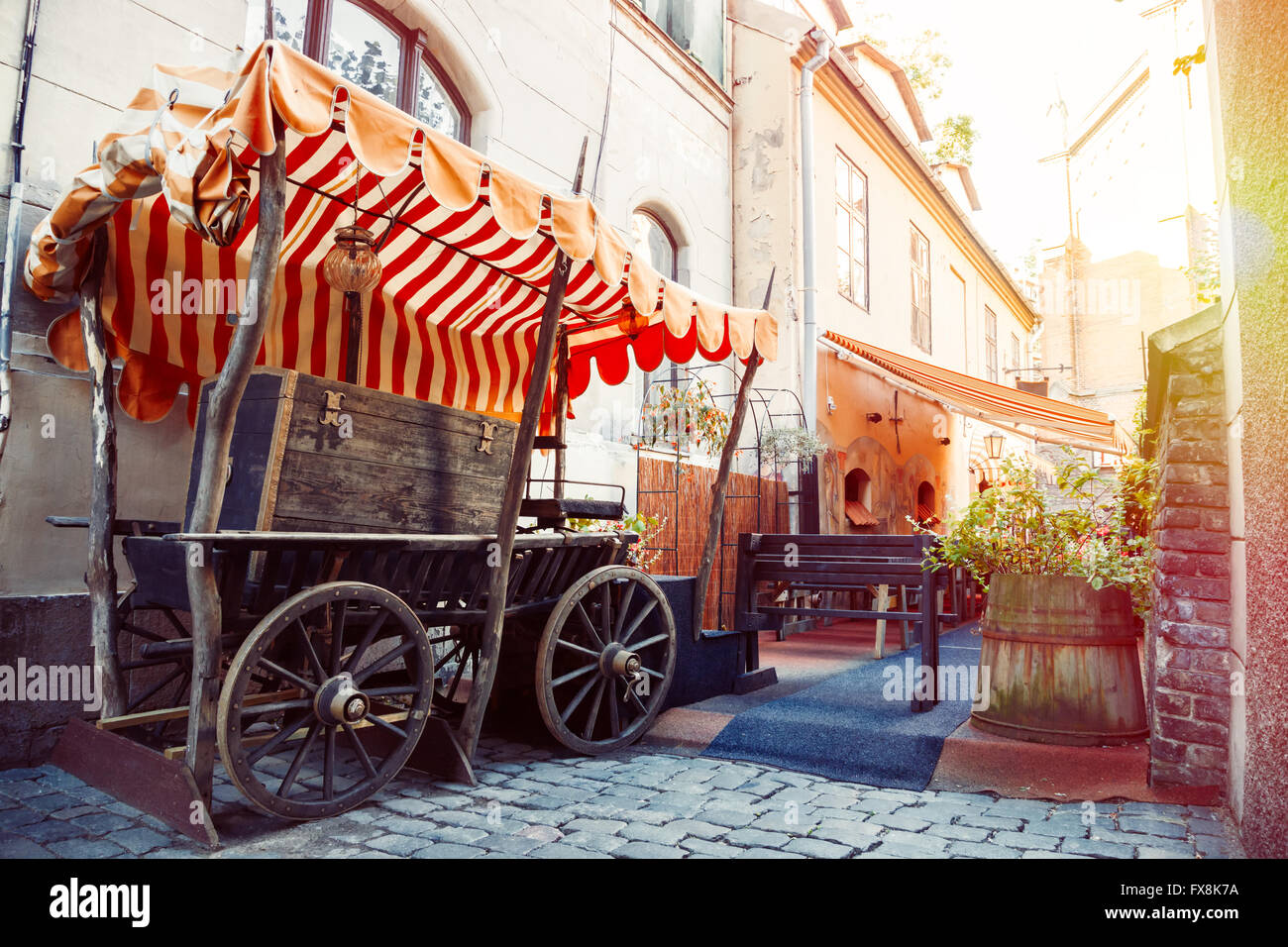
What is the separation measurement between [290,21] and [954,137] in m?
19.7

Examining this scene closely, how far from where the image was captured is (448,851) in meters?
2.88

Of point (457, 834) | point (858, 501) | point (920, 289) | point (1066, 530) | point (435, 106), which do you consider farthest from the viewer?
point (920, 289)

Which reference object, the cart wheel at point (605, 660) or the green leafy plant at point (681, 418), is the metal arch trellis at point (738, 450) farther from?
the cart wheel at point (605, 660)

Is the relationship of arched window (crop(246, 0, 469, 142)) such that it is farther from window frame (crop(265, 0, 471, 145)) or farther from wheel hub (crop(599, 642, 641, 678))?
wheel hub (crop(599, 642, 641, 678))

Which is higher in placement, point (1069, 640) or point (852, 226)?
point (852, 226)

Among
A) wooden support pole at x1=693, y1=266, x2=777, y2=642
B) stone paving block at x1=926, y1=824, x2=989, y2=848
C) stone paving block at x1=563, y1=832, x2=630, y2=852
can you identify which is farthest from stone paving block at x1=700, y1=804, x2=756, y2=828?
wooden support pole at x1=693, y1=266, x2=777, y2=642

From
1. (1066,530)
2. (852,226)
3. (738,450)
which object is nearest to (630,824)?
(1066,530)

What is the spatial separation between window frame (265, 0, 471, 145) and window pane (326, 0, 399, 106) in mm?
38

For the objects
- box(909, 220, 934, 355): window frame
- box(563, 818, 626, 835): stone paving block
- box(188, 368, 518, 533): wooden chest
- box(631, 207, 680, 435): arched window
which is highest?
box(909, 220, 934, 355): window frame

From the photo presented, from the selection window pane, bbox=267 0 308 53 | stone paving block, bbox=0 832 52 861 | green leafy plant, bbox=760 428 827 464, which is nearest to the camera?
stone paving block, bbox=0 832 52 861

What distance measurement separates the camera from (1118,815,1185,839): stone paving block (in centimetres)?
307

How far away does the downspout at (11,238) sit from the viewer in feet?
12.9

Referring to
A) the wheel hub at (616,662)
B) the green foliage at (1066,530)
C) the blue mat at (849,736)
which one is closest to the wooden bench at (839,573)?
the blue mat at (849,736)

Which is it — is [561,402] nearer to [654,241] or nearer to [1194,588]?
[1194,588]
